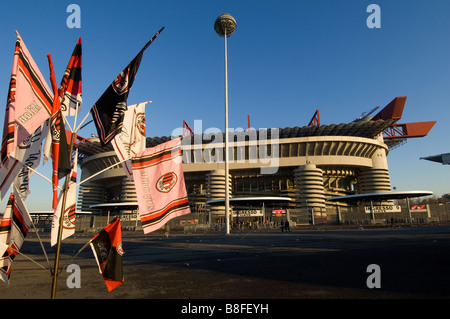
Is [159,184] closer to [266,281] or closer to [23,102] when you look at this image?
[23,102]

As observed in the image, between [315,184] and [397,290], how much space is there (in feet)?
170

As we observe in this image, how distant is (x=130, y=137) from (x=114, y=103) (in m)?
0.74

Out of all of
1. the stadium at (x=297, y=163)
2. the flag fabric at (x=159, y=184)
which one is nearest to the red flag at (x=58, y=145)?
the flag fabric at (x=159, y=184)

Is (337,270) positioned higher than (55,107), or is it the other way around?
(55,107)

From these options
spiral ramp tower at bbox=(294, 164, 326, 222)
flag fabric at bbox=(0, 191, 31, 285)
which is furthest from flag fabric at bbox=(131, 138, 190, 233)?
spiral ramp tower at bbox=(294, 164, 326, 222)

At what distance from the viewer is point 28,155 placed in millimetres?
3504

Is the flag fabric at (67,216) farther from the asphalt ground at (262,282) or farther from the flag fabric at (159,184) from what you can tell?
the asphalt ground at (262,282)

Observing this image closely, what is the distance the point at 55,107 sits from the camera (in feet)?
11.0

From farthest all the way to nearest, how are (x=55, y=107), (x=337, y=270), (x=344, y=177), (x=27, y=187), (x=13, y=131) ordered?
(x=344, y=177) < (x=337, y=270) < (x=27, y=187) < (x=55, y=107) < (x=13, y=131)

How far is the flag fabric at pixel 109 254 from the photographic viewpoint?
11.3 ft

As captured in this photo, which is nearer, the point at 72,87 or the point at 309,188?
the point at 72,87

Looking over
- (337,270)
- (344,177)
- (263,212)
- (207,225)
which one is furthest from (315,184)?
(337,270)

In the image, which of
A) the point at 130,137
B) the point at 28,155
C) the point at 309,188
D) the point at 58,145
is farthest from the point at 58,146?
the point at 309,188

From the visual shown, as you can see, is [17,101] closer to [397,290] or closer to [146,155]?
[146,155]
